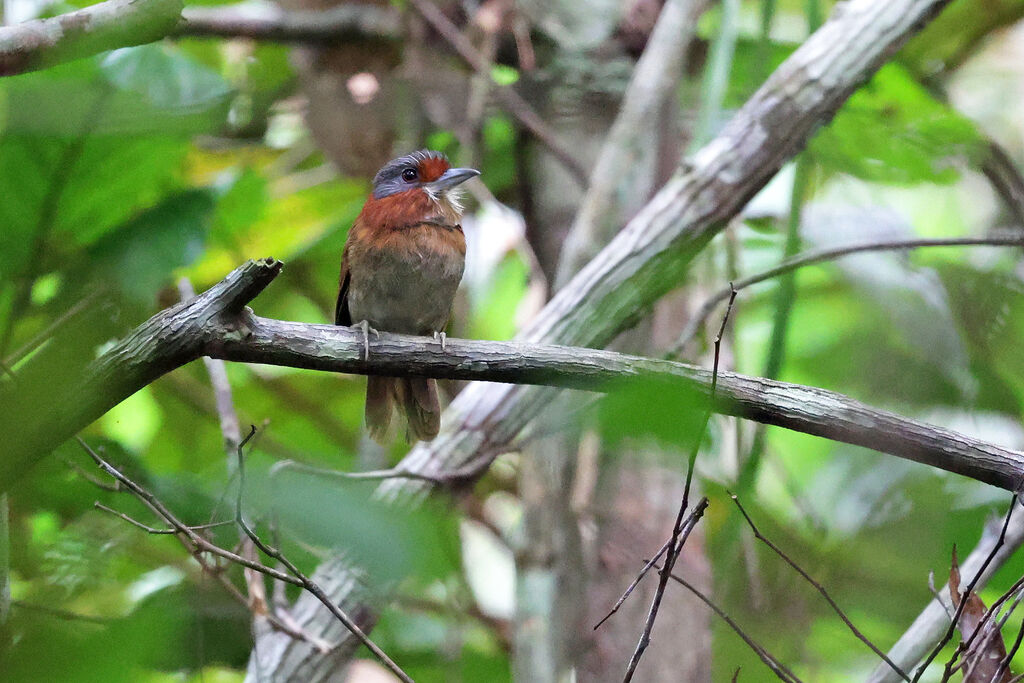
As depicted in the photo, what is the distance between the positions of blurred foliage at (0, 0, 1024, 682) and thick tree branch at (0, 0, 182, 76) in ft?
1.40

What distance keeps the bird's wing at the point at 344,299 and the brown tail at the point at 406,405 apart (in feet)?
0.71

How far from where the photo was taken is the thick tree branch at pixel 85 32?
1.67 meters

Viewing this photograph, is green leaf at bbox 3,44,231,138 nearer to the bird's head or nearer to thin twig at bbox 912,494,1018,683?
the bird's head

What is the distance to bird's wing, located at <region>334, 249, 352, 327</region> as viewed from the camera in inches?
113

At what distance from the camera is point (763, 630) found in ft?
7.89

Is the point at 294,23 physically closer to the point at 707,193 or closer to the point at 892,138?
the point at 707,193

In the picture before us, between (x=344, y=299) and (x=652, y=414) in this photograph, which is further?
(x=344, y=299)

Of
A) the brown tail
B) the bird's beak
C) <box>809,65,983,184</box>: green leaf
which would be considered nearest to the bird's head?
the bird's beak

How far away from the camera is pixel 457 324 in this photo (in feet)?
12.2

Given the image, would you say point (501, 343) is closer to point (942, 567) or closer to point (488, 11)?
point (942, 567)

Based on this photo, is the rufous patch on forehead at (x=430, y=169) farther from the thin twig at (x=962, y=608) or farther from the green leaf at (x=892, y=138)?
the thin twig at (x=962, y=608)

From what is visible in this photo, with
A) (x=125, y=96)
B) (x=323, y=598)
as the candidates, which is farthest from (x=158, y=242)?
(x=323, y=598)

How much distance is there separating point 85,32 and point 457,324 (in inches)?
84.3

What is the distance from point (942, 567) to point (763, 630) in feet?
1.46
